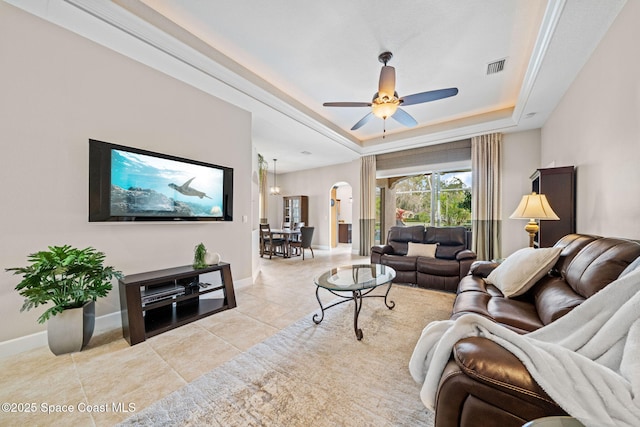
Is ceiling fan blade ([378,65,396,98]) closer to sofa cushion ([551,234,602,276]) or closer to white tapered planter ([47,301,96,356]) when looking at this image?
sofa cushion ([551,234,602,276])

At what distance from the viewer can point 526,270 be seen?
2014mm

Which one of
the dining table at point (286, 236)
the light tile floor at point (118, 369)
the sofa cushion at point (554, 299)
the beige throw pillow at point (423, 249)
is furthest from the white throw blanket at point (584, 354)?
the dining table at point (286, 236)

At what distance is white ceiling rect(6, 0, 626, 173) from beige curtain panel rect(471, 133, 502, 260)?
753 mm

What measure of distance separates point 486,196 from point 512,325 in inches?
162

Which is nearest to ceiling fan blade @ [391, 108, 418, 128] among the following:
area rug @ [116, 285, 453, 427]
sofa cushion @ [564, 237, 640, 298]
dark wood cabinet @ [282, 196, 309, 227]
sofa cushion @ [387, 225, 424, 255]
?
sofa cushion @ [387, 225, 424, 255]

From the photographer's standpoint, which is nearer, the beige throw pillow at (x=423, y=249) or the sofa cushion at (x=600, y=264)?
the sofa cushion at (x=600, y=264)

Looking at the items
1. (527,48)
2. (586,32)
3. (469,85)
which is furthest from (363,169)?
(586,32)

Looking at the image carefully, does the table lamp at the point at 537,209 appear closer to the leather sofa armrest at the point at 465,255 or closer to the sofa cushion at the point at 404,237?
the leather sofa armrest at the point at 465,255

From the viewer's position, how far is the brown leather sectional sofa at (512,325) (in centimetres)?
78

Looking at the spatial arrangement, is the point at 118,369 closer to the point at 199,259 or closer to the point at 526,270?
the point at 199,259

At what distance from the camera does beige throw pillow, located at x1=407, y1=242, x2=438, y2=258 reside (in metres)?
3.97

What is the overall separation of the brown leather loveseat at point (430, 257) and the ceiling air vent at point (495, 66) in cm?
233

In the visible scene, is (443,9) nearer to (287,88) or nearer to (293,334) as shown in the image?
(287,88)

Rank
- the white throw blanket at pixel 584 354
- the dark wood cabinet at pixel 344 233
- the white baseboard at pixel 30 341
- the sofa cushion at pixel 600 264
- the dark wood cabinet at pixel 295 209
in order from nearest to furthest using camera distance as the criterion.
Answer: the white throw blanket at pixel 584 354 < the sofa cushion at pixel 600 264 < the white baseboard at pixel 30 341 < the dark wood cabinet at pixel 295 209 < the dark wood cabinet at pixel 344 233
